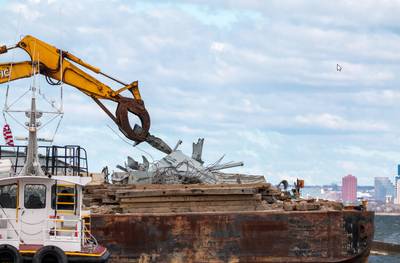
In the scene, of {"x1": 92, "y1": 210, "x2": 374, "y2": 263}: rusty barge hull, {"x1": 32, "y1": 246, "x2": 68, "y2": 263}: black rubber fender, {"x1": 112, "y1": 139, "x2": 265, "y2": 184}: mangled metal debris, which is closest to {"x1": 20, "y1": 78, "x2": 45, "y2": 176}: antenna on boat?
{"x1": 32, "y1": 246, "x2": 68, "y2": 263}: black rubber fender

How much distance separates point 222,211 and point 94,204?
13.8 ft

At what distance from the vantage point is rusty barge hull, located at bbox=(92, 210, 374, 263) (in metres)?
33.6

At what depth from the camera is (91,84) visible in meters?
38.2

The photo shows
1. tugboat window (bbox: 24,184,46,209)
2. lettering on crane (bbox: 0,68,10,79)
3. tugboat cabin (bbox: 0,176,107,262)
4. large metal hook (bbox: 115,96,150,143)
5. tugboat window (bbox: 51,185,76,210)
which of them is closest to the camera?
tugboat cabin (bbox: 0,176,107,262)

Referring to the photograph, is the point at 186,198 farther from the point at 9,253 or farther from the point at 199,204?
the point at 9,253

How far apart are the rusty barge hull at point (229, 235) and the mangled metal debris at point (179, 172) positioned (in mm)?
2692

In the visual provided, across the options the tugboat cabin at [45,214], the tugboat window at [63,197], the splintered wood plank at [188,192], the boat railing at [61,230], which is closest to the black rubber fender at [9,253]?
the tugboat cabin at [45,214]

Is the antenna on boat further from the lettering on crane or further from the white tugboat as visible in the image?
the lettering on crane

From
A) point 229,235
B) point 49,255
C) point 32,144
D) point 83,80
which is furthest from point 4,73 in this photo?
point 49,255

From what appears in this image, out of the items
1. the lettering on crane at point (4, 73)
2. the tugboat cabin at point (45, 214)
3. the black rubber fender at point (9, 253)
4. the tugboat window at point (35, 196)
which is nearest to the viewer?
the black rubber fender at point (9, 253)

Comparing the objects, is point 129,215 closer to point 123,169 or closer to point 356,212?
point 123,169

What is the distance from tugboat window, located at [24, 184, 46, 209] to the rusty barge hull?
6.96 meters

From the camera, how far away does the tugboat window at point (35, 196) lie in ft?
87.3

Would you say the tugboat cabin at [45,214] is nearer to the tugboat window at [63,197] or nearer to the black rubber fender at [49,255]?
the tugboat window at [63,197]
